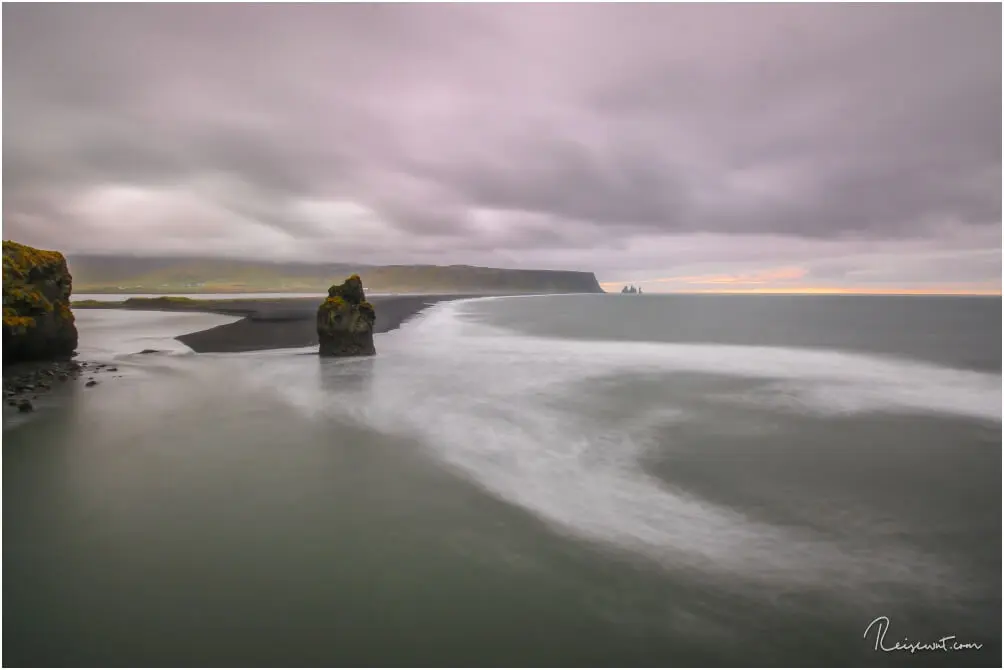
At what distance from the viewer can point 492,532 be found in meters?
7.63

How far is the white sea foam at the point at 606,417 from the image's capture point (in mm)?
7105

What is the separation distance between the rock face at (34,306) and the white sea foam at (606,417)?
1077cm

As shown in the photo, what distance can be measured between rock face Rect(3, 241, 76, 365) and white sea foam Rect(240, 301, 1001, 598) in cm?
1077

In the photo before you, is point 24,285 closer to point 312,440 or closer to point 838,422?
point 312,440

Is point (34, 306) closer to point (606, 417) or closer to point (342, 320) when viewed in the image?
point (342, 320)

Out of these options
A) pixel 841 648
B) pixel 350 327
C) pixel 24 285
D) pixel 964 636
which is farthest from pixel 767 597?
pixel 24 285

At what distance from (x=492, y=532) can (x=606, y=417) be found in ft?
26.3
